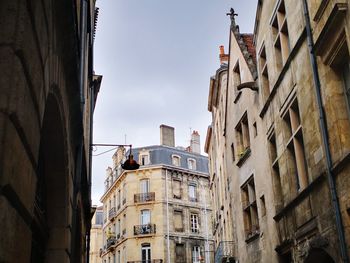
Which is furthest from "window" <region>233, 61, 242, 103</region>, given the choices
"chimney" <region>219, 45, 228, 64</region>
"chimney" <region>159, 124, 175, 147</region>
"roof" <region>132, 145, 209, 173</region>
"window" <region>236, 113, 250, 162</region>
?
"chimney" <region>159, 124, 175, 147</region>

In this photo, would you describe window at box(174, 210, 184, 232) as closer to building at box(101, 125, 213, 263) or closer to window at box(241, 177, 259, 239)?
building at box(101, 125, 213, 263)

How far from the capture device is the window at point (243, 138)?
55.4 ft

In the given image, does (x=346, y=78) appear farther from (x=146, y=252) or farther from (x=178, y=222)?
(x=178, y=222)

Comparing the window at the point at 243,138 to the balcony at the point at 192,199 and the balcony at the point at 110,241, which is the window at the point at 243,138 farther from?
the balcony at the point at 110,241

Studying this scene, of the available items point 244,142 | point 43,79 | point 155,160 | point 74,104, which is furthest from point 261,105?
point 155,160

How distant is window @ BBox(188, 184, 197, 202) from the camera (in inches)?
1807

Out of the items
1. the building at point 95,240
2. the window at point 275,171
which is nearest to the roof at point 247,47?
the window at point 275,171

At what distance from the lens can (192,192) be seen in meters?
46.3

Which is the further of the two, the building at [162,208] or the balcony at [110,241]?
the balcony at [110,241]

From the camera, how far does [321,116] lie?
886 centimetres

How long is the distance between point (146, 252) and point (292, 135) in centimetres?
3348

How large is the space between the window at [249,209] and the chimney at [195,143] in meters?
33.2

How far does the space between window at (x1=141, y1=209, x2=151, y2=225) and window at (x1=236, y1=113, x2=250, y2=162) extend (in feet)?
89.2

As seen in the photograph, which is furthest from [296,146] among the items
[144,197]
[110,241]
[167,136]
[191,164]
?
[110,241]
